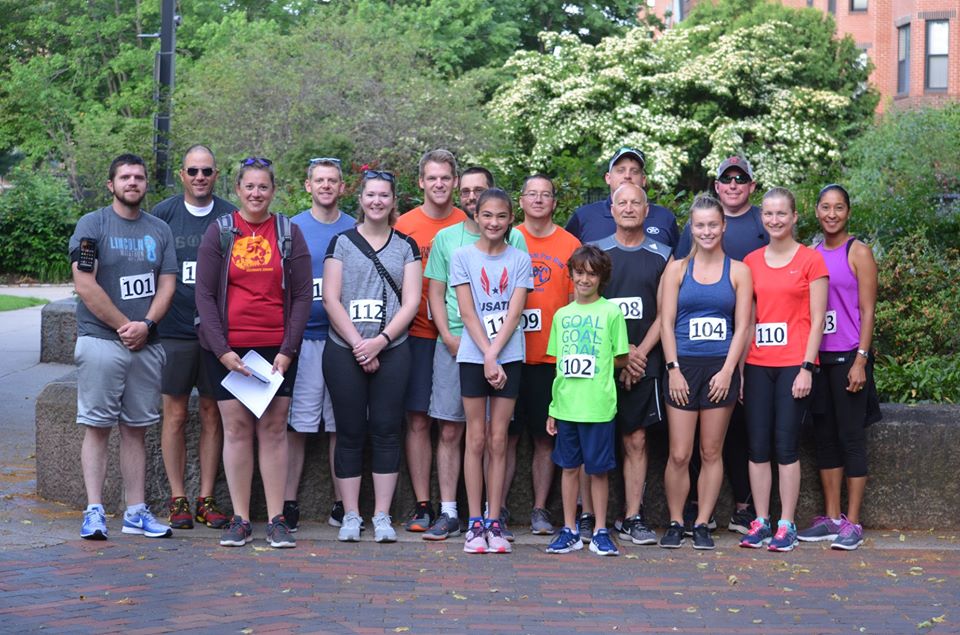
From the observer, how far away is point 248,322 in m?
7.23

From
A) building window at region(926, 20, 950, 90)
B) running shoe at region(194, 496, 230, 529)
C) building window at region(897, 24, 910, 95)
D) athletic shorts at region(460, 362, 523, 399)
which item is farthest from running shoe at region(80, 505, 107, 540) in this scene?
building window at region(897, 24, 910, 95)

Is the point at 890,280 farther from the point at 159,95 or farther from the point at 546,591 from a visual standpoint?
the point at 159,95

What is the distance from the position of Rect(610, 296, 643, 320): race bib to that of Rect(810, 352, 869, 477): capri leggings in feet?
3.53

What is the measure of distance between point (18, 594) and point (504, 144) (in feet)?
85.7

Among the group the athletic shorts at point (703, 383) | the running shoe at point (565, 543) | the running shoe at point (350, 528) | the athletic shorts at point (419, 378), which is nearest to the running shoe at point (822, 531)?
the athletic shorts at point (703, 383)

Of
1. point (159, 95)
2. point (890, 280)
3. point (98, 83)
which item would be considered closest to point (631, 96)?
point (98, 83)

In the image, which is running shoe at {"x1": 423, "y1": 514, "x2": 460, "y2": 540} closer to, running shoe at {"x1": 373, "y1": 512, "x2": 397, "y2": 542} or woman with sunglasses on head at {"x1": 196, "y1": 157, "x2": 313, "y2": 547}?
running shoe at {"x1": 373, "y1": 512, "x2": 397, "y2": 542}

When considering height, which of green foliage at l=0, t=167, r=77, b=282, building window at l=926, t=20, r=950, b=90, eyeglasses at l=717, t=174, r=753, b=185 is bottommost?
eyeglasses at l=717, t=174, r=753, b=185

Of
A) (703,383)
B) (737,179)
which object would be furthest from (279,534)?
(737,179)

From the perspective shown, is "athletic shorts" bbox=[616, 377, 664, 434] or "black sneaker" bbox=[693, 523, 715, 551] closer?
"black sneaker" bbox=[693, 523, 715, 551]

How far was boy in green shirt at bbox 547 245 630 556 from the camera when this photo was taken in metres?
7.31

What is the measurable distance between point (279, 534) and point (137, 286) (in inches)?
60.8

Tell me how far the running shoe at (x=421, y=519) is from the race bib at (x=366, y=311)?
1164 mm

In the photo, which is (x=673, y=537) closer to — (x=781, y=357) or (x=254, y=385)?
(x=781, y=357)
